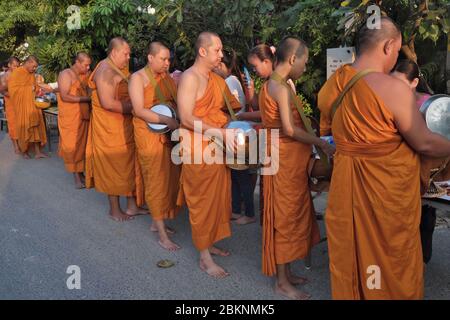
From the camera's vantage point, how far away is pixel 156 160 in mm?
3939

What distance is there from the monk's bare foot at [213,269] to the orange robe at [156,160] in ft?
2.44

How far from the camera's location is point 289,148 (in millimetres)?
2869

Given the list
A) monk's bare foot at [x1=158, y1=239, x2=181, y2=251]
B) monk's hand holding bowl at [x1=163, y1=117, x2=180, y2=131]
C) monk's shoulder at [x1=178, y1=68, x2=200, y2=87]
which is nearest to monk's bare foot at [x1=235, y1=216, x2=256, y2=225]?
monk's bare foot at [x1=158, y1=239, x2=181, y2=251]

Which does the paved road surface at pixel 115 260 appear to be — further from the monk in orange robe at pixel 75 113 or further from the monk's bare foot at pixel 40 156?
the monk's bare foot at pixel 40 156

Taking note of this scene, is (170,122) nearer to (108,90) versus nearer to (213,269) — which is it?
(108,90)

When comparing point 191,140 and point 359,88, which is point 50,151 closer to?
point 191,140

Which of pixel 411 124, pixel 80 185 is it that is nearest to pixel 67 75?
pixel 80 185

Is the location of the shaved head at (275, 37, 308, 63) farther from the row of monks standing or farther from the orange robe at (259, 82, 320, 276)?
the orange robe at (259, 82, 320, 276)

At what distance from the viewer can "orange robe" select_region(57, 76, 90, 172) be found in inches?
242

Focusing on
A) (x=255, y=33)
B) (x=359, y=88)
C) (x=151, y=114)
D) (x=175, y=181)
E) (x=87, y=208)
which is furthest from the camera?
(x=255, y=33)

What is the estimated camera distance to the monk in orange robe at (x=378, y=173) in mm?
2195

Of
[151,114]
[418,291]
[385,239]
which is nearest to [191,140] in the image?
[151,114]

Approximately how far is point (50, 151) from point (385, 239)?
24.7ft

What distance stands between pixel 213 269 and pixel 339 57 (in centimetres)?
263
